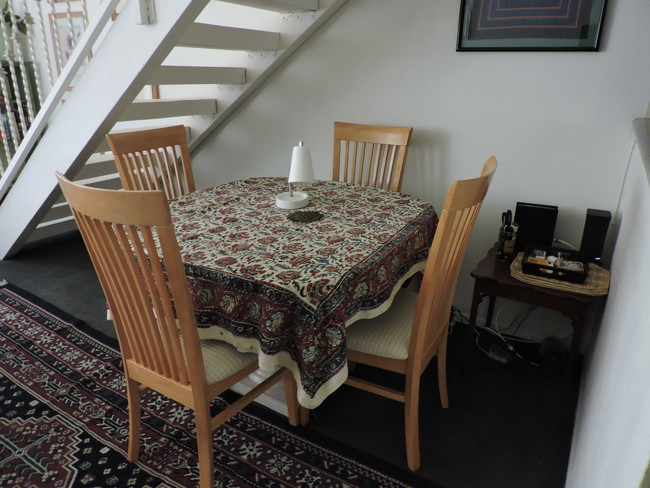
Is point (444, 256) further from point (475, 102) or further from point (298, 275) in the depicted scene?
point (475, 102)

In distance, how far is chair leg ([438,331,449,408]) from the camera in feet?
6.02

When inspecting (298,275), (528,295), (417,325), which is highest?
(298,275)

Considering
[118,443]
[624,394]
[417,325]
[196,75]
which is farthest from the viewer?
[196,75]

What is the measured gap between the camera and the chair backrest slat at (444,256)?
4.19 ft

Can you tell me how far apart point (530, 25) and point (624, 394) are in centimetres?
177

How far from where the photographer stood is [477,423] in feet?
6.01

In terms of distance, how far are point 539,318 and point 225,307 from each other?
1.73 meters

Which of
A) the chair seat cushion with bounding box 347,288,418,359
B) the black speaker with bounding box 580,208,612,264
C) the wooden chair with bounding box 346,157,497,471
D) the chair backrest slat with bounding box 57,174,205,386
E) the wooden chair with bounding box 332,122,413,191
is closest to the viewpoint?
the chair backrest slat with bounding box 57,174,205,386

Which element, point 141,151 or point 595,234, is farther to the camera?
point 141,151

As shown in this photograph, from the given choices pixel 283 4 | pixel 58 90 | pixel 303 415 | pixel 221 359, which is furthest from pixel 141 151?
pixel 303 415

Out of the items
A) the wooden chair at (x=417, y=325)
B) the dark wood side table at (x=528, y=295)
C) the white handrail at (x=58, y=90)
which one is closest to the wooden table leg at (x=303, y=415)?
the wooden chair at (x=417, y=325)

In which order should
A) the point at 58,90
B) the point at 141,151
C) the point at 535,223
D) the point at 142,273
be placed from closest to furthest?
the point at 142,273 → the point at 535,223 → the point at 141,151 → the point at 58,90

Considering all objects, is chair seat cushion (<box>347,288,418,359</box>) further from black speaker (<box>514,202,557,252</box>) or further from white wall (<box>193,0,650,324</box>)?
white wall (<box>193,0,650,324</box>)

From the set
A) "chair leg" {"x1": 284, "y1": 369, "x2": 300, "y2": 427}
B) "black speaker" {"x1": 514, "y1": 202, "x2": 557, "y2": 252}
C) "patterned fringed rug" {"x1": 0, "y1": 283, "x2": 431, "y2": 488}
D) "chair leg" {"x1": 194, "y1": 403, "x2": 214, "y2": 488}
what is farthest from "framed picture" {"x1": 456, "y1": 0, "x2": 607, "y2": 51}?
"chair leg" {"x1": 194, "y1": 403, "x2": 214, "y2": 488}
